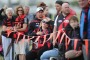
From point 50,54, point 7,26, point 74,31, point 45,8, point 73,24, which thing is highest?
point 45,8

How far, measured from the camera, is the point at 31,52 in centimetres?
917

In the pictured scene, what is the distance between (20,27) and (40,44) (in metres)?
1.04

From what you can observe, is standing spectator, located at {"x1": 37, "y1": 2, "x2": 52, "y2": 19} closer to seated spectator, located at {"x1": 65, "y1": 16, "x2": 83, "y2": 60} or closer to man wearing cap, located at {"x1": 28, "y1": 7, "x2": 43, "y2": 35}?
man wearing cap, located at {"x1": 28, "y1": 7, "x2": 43, "y2": 35}

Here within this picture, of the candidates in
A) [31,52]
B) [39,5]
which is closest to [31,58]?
[31,52]

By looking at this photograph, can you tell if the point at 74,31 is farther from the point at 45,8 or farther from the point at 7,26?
the point at 7,26

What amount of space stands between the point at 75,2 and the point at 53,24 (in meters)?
0.90

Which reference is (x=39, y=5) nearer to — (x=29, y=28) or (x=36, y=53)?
(x=29, y=28)

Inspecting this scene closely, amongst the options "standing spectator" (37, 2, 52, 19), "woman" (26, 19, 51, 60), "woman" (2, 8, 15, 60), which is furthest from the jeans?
"woman" (2, 8, 15, 60)

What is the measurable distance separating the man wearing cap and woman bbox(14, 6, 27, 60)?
214 millimetres

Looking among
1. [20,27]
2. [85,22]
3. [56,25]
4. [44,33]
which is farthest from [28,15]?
[85,22]

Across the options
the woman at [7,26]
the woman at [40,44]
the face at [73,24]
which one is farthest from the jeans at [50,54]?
the woman at [7,26]

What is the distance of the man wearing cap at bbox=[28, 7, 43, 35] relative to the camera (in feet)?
30.7

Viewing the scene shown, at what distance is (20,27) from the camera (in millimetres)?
9805

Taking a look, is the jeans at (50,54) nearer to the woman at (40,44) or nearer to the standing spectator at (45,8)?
the woman at (40,44)
